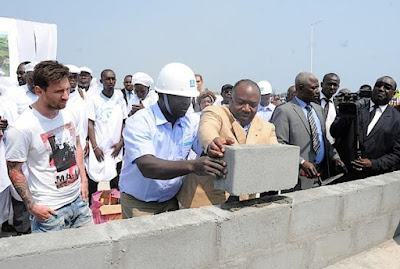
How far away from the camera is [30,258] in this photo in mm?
1625

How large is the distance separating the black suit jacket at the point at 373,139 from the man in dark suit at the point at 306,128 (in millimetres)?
188

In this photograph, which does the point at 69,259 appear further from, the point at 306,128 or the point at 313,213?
the point at 306,128

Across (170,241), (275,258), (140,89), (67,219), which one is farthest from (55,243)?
(140,89)

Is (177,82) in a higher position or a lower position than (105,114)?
higher

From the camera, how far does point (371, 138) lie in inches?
157

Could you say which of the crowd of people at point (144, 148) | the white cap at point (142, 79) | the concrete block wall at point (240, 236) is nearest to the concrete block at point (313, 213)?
the concrete block wall at point (240, 236)

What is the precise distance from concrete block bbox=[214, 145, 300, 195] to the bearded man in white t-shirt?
114 centimetres

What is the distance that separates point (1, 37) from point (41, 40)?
81 centimetres

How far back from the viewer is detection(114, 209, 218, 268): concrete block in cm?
192

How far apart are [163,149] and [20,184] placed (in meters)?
0.96

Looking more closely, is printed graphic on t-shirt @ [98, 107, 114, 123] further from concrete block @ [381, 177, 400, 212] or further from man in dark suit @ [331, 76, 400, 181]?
concrete block @ [381, 177, 400, 212]

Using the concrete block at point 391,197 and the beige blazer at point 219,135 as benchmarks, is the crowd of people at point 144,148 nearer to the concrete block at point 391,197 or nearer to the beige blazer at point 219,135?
the beige blazer at point 219,135

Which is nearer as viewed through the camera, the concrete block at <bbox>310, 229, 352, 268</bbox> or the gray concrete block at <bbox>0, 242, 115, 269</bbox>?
the gray concrete block at <bbox>0, 242, 115, 269</bbox>

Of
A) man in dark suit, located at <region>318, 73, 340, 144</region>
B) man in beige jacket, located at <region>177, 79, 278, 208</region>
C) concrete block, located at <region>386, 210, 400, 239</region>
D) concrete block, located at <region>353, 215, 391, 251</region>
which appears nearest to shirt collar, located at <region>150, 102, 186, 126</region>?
man in beige jacket, located at <region>177, 79, 278, 208</region>
